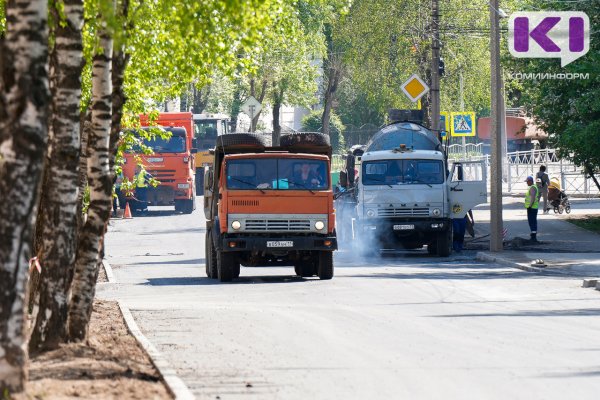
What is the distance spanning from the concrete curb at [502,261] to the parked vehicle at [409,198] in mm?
1344

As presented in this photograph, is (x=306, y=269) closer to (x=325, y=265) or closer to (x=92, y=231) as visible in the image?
(x=325, y=265)

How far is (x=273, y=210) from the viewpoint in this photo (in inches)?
1023

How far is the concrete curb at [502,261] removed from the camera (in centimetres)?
2828

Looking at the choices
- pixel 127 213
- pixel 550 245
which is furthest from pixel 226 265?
pixel 127 213

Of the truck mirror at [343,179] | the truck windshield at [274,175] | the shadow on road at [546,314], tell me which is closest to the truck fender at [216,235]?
the truck windshield at [274,175]

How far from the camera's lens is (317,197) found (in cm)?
2606

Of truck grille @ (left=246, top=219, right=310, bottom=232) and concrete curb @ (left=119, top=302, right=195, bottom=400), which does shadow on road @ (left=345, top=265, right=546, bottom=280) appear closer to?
truck grille @ (left=246, top=219, right=310, bottom=232)

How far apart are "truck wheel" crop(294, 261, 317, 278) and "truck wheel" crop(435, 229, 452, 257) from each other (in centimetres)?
666

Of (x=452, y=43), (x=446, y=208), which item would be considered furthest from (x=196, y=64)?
(x=452, y=43)

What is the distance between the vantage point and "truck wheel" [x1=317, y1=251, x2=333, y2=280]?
86.5 feet

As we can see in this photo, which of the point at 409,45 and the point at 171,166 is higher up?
the point at 409,45

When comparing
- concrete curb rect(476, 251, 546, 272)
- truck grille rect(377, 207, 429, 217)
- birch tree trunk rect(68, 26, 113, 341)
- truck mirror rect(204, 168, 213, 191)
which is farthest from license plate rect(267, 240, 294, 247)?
birch tree trunk rect(68, 26, 113, 341)

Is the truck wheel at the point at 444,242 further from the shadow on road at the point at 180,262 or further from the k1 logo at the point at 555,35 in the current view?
the k1 logo at the point at 555,35

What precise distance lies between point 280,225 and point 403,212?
8.54m
